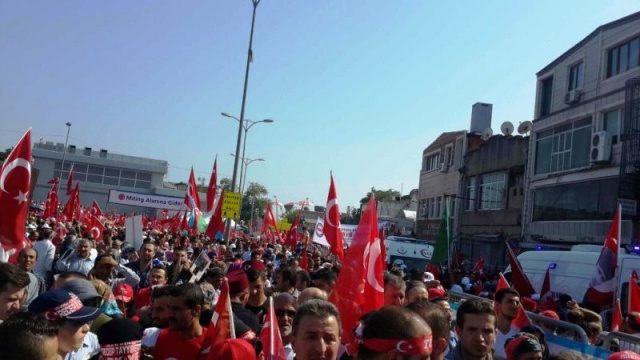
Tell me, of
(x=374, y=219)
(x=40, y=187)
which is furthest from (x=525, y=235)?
(x=40, y=187)

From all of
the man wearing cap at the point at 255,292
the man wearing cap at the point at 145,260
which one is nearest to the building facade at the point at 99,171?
the man wearing cap at the point at 145,260

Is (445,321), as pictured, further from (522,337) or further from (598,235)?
(598,235)

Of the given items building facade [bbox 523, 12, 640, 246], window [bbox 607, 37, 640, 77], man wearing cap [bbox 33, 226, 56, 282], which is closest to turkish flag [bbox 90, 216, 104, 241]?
man wearing cap [bbox 33, 226, 56, 282]

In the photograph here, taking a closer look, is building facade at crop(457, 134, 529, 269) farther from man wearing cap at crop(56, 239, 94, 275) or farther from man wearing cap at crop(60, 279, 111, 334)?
man wearing cap at crop(60, 279, 111, 334)

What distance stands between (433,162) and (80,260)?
36.6m

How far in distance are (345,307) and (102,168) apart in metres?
73.0

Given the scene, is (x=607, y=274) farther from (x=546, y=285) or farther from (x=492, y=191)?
(x=492, y=191)

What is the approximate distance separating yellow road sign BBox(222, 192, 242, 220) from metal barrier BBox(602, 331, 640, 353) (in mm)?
14809

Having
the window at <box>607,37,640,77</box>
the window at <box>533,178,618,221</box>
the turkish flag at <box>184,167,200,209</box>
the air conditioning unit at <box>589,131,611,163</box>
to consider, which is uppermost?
the window at <box>607,37,640,77</box>

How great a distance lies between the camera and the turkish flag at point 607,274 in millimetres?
8930

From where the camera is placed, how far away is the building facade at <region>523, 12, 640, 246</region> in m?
21.8

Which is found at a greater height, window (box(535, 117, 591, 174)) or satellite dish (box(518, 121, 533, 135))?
satellite dish (box(518, 121, 533, 135))

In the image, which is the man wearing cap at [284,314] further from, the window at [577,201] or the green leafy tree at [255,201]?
the green leafy tree at [255,201]

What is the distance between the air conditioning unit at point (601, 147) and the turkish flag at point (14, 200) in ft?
67.7
